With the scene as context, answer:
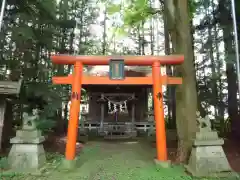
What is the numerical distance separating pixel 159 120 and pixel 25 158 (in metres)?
4.31

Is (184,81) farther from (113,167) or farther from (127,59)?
(113,167)

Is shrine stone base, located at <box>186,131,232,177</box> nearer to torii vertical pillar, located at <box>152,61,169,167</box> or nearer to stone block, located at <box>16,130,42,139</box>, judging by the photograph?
torii vertical pillar, located at <box>152,61,169,167</box>

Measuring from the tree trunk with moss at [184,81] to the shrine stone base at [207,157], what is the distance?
718 millimetres

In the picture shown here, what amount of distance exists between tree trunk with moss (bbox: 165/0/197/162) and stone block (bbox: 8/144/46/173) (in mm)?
4651

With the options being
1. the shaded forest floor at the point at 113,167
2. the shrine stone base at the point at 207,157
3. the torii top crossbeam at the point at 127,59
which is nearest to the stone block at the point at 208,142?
the shrine stone base at the point at 207,157

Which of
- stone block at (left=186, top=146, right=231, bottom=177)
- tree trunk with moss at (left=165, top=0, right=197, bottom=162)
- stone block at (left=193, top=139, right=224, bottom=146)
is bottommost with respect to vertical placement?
stone block at (left=186, top=146, right=231, bottom=177)

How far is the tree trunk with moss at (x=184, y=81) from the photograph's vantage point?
7980 millimetres

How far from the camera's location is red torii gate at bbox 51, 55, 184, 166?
25.2ft

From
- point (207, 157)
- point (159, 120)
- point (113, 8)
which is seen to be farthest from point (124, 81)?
point (113, 8)

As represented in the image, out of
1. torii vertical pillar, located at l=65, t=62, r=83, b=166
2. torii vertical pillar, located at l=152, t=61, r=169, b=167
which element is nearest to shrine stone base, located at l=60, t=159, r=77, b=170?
torii vertical pillar, located at l=65, t=62, r=83, b=166

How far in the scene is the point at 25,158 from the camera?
7352 mm

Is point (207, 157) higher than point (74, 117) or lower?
lower

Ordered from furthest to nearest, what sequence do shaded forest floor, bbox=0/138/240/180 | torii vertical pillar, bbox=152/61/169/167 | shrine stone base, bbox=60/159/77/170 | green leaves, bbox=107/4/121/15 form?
green leaves, bbox=107/4/121/15
torii vertical pillar, bbox=152/61/169/167
shrine stone base, bbox=60/159/77/170
shaded forest floor, bbox=0/138/240/180

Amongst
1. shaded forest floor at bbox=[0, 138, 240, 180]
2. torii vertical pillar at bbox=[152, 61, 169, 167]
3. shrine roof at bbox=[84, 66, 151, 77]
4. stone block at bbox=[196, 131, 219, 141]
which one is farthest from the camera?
shrine roof at bbox=[84, 66, 151, 77]
